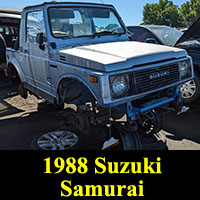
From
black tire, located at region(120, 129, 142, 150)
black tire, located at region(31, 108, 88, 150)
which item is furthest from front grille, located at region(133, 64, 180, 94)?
black tire, located at region(31, 108, 88, 150)

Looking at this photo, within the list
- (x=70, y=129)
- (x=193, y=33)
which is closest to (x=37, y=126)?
(x=70, y=129)

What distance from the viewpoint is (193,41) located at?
506 cm

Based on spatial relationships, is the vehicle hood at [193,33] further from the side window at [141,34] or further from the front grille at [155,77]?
the front grille at [155,77]

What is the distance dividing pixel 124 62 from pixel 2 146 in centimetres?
242

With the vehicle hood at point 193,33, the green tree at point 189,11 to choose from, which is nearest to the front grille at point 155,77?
the vehicle hood at point 193,33

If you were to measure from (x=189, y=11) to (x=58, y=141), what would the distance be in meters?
38.6

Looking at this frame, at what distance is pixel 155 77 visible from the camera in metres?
2.84

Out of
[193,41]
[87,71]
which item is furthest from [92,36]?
[193,41]

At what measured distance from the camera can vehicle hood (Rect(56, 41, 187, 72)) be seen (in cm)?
251

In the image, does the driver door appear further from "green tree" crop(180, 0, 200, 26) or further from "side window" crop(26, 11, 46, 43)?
"green tree" crop(180, 0, 200, 26)

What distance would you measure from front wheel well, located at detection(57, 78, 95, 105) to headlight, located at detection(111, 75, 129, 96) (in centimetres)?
59

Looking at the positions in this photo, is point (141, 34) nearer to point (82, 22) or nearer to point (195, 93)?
point (195, 93)

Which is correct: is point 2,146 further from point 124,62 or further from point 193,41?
point 193,41

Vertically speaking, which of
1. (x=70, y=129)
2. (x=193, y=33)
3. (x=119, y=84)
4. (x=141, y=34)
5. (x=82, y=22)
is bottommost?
(x=70, y=129)
